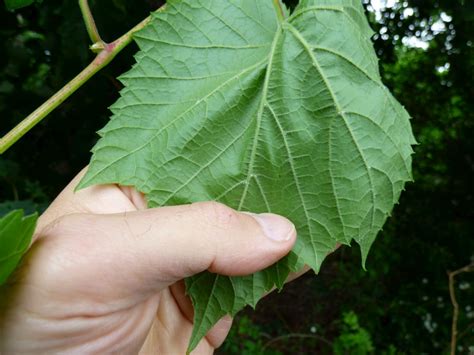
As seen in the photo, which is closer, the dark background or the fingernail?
the fingernail

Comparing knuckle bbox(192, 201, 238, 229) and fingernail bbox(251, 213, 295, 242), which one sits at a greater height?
knuckle bbox(192, 201, 238, 229)

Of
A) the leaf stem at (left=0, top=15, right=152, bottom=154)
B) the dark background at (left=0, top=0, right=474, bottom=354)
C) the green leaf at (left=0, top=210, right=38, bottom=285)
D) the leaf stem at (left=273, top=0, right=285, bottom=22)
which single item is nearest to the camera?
the green leaf at (left=0, top=210, right=38, bottom=285)

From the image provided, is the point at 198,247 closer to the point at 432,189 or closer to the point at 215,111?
the point at 215,111

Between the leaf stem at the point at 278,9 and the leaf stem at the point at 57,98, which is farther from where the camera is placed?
the leaf stem at the point at 278,9

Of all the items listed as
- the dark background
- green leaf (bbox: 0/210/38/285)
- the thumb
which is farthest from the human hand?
the dark background

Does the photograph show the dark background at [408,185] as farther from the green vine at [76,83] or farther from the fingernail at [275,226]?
the fingernail at [275,226]

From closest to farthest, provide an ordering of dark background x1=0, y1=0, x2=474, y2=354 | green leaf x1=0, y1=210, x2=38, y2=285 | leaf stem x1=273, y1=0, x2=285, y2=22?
green leaf x1=0, y1=210, x2=38, y2=285
leaf stem x1=273, y1=0, x2=285, y2=22
dark background x1=0, y1=0, x2=474, y2=354

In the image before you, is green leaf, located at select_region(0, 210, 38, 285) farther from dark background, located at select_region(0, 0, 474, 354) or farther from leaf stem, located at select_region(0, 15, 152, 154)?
dark background, located at select_region(0, 0, 474, 354)

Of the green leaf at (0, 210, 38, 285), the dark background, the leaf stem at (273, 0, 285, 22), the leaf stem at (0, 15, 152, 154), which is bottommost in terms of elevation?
the dark background

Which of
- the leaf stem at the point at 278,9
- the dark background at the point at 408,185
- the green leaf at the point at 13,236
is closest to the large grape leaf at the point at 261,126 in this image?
the leaf stem at the point at 278,9
